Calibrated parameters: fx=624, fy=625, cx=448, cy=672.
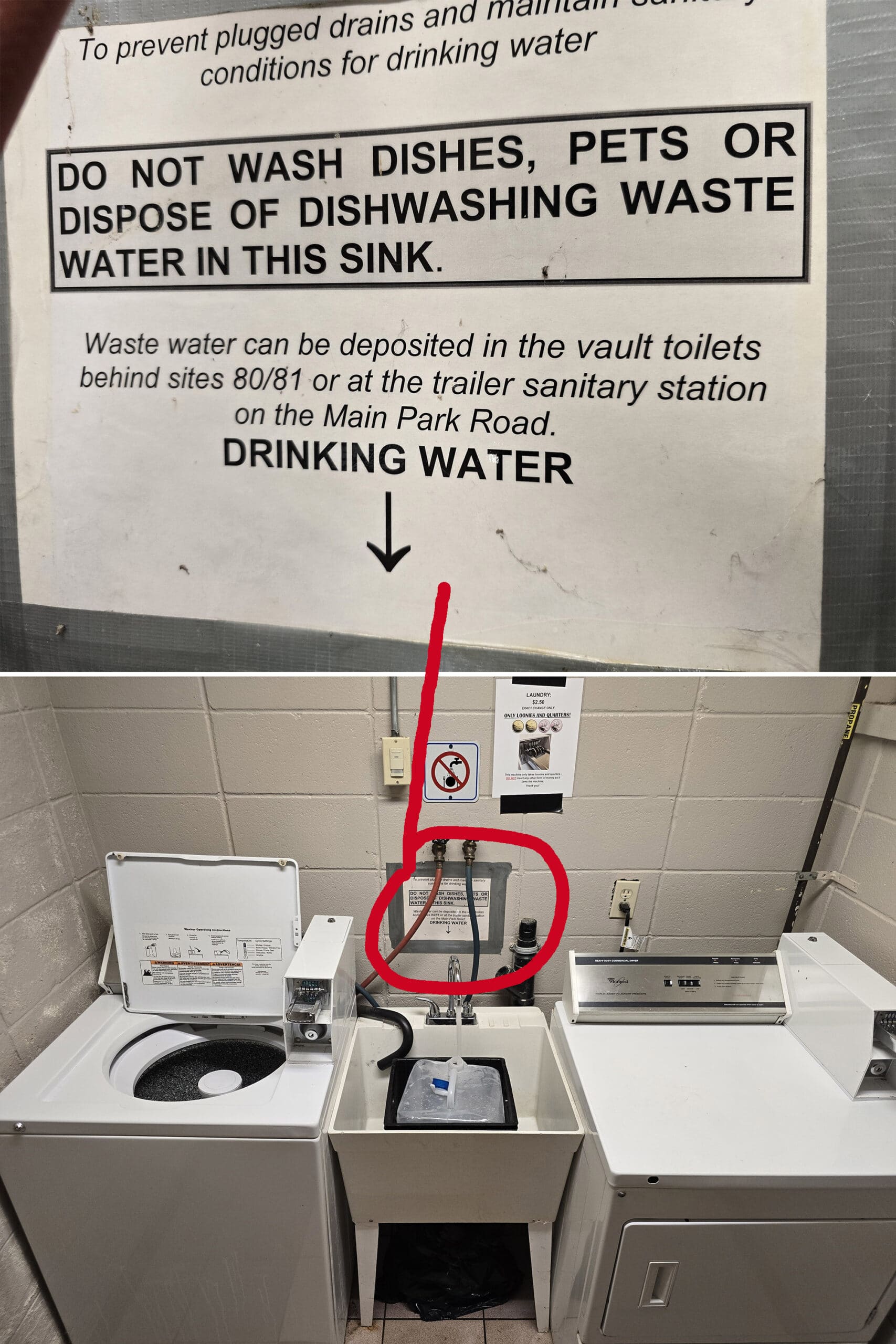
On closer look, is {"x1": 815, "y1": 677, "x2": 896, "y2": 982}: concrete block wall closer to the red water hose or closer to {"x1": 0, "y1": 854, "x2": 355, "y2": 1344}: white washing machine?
the red water hose

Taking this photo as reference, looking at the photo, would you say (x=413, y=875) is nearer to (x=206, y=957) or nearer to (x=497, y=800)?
(x=497, y=800)

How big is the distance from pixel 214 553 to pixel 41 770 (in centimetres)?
95

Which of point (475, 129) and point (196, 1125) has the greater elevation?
point (475, 129)

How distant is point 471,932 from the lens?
1.54m

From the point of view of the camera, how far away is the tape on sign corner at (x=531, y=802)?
1.46m

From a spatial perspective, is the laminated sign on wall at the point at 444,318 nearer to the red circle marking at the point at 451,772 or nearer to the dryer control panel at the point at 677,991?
the red circle marking at the point at 451,772

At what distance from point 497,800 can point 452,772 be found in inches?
5.0

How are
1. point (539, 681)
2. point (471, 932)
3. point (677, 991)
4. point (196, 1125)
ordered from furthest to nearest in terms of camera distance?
point (471, 932) → point (539, 681) → point (677, 991) → point (196, 1125)

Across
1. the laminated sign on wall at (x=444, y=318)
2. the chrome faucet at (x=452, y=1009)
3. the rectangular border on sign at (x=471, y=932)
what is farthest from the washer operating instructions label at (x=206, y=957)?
the laminated sign on wall at (x=444, y=318)

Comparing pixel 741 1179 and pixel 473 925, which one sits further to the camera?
pixel 473 925

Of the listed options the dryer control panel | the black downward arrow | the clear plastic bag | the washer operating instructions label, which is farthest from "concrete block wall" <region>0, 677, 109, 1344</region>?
the dryer control panel

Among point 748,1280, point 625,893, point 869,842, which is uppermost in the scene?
point 869,842

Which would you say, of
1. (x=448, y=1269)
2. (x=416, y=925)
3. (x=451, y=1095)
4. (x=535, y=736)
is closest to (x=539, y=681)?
(x=535, y=736)

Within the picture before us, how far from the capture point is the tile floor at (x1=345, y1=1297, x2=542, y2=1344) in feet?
4.44
